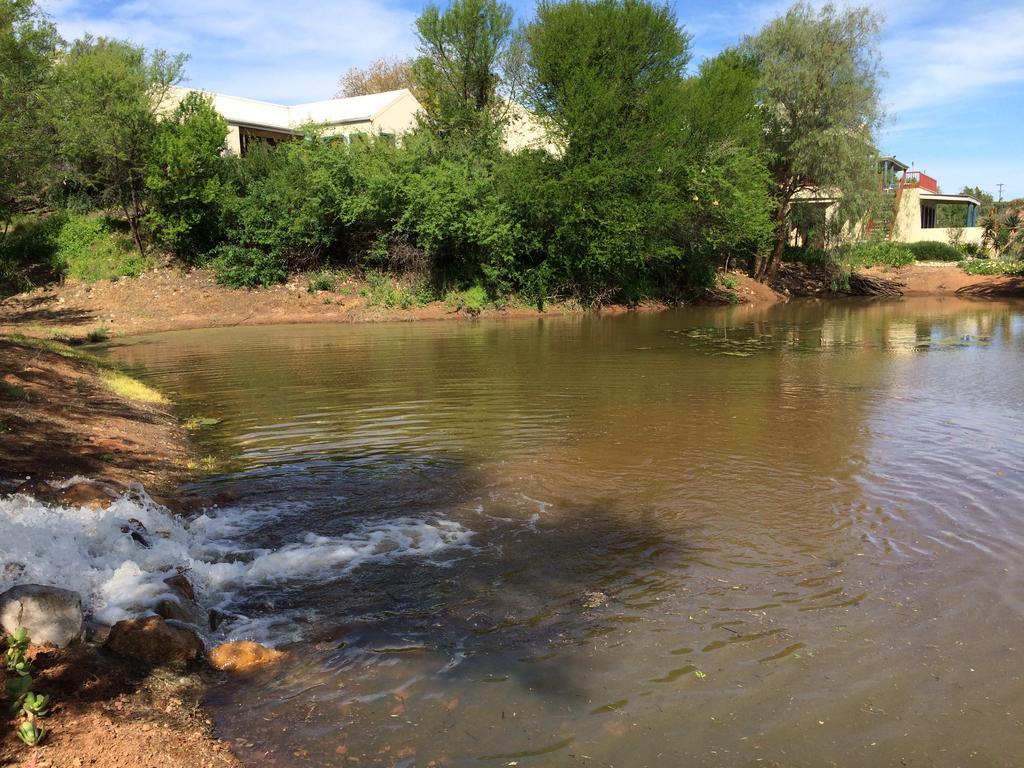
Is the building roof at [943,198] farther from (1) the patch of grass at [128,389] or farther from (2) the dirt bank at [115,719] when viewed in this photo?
(2) the dirt bank at [115,719]

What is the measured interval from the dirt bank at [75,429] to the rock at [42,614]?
3.06 meters

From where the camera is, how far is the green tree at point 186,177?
31.4 meters

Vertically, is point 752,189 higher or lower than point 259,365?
higher

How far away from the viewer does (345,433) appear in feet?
36.7

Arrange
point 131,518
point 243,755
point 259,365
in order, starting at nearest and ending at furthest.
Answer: point 243,755 → point 131,518 → point 259,365

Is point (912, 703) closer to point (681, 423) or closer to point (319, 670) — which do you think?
point (319, 670)

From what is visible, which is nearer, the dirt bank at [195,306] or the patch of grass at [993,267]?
the dirt bank at [195,306]

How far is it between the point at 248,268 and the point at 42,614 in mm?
30361

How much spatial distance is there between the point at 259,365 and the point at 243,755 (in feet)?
51.8

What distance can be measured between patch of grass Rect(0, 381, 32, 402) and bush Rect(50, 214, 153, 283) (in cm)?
2444

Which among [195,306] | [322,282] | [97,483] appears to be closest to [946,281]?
[322,282]

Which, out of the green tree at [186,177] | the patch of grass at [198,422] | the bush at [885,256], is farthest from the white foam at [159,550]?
the bush at [885,256]

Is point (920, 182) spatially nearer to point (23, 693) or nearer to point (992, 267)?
point (992, 267)

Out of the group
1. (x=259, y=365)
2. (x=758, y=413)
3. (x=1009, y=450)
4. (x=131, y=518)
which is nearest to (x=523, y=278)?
(x=259, y=365)
